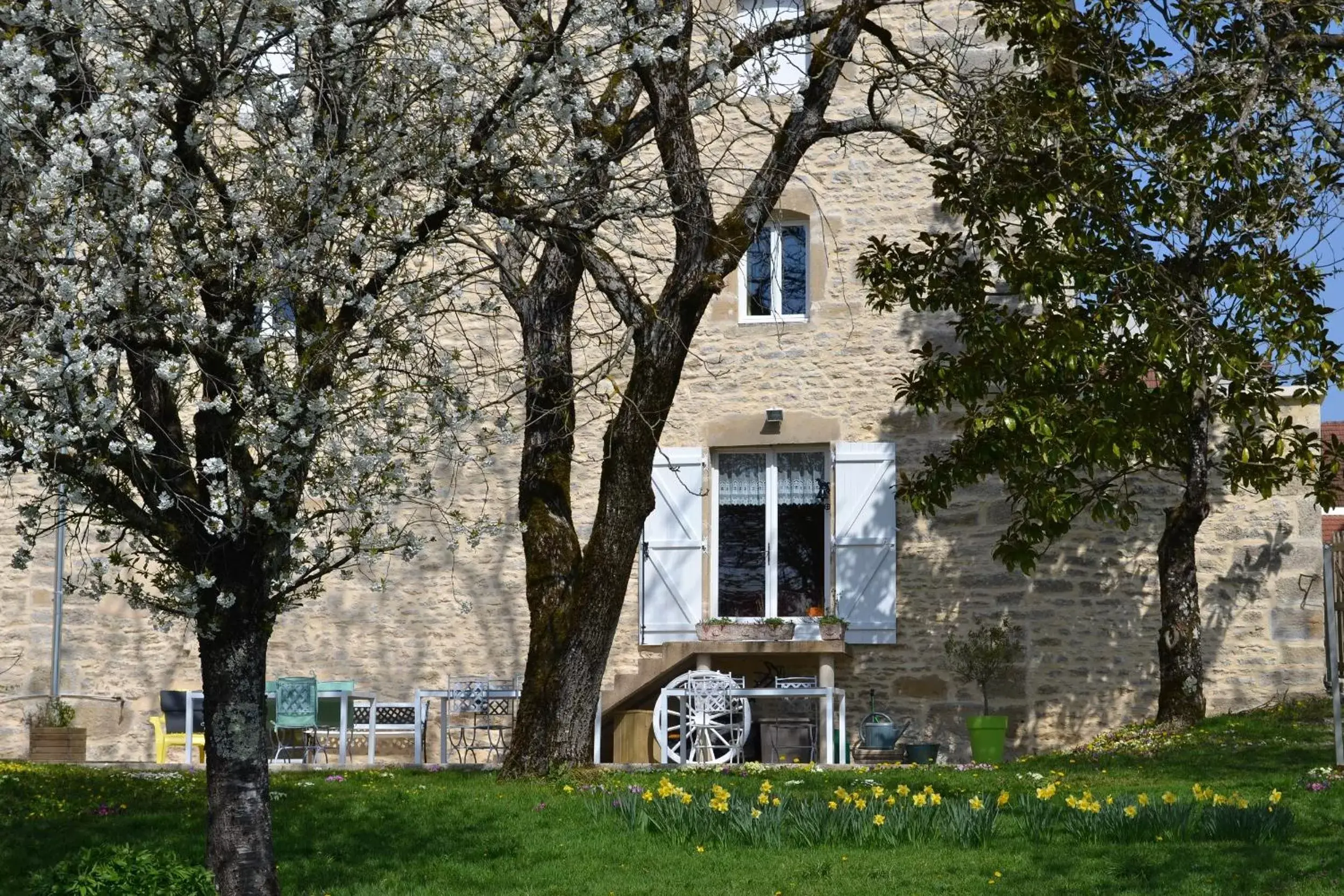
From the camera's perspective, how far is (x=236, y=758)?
5918 mm

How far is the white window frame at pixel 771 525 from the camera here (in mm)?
14125

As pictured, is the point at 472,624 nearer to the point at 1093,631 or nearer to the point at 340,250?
the point at 1093,631

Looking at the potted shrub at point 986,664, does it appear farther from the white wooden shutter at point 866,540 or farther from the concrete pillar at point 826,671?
the concrete pillar at point 826,671

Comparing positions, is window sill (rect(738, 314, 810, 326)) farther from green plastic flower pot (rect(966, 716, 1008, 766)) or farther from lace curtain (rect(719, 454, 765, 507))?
green plastic flower pot (rect(966, 716, 1008, 766))

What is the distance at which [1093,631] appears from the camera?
540 inches

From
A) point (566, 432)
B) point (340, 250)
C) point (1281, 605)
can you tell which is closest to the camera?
point (340, 250)

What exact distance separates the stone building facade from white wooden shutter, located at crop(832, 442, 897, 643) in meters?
0.03

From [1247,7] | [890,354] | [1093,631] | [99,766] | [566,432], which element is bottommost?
[99,766]

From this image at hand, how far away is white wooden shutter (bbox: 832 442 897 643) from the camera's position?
45.5 feet

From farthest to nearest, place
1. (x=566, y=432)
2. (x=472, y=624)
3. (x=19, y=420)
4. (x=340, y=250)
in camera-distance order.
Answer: (x=472, y=624), (x=566, y=432), (x=340, y=250), (x=19, y=420)

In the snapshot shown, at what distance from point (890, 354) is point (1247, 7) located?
4910 millimetres

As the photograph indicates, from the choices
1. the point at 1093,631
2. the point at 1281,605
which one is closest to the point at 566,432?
the point at 1093,631

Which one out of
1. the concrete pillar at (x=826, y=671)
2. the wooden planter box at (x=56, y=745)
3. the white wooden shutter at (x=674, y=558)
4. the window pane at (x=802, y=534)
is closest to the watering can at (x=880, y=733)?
the concrete pillar at (x=826, y=671)

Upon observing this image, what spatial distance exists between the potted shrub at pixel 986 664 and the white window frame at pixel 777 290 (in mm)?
3055
